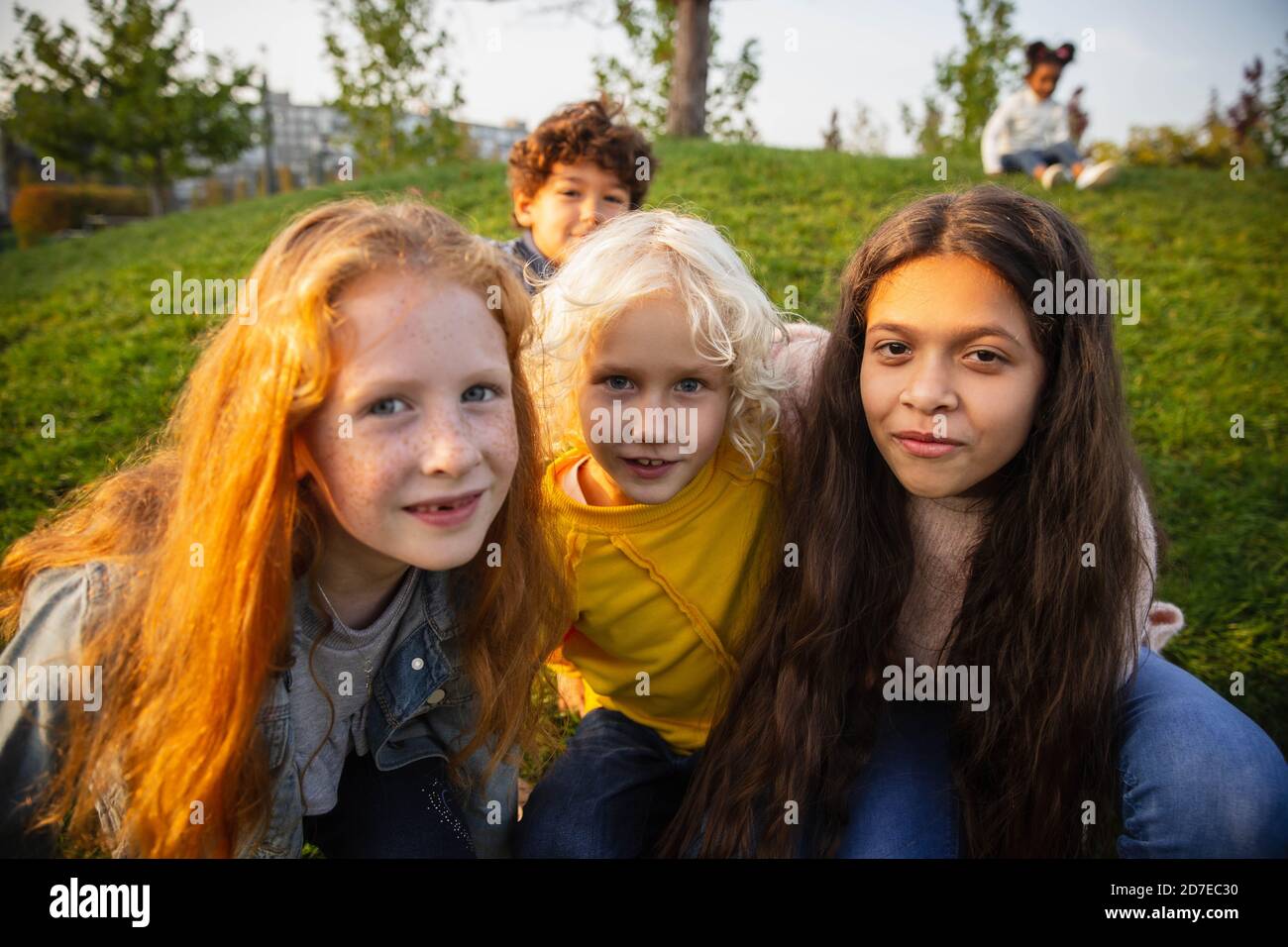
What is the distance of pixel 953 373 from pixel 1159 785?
103 cm

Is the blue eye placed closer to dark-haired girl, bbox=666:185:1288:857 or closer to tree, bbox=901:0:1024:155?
dark-haired girl, bbox=666:185:1288:857

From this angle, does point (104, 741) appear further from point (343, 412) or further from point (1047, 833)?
point (1047, 833)

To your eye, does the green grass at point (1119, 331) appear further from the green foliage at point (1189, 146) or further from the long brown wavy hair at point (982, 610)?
the green foliage at point (1189, 146)

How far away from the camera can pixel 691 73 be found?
11117 millimetres

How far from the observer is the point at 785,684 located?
83.3 inches

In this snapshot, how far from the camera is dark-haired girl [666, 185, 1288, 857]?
6.32ft

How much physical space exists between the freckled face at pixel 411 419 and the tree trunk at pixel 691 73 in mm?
10509

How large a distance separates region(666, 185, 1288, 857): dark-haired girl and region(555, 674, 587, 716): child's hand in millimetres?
828

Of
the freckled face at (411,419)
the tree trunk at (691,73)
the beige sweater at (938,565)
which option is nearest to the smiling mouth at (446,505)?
the freckled face at (411,419)

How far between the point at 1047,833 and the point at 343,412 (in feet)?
6.30

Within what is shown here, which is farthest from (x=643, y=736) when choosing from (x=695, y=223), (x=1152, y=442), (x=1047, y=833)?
(x=1152, y=442)

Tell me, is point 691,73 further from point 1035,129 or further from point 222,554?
point 222,554
